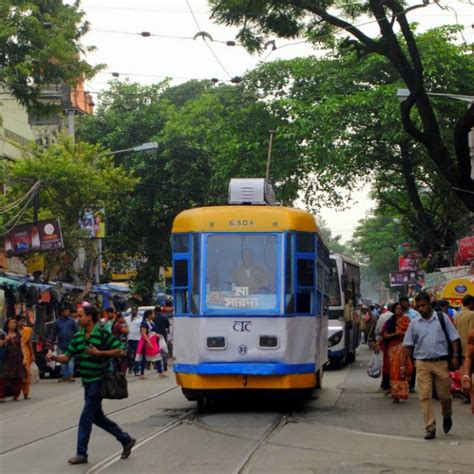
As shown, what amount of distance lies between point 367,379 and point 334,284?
4417 mm

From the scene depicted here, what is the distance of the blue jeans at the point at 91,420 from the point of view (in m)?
11.0

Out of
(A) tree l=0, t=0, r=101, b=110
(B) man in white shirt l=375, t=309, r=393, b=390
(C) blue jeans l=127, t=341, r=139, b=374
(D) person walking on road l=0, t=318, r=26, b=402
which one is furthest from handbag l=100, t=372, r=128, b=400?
(C) blue jeans l=127, t=341, r=139, b=374

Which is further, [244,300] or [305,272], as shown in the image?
[305,272]

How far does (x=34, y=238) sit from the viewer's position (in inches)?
1261

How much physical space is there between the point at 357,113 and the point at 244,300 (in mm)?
20567

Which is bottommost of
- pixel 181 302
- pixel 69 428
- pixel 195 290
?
pixel 69 428

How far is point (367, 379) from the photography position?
24828 millimetres

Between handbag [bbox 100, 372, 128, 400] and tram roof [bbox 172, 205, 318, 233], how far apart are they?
5.21 m

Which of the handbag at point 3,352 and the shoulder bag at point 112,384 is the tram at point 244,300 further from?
the handbag at point 3,352

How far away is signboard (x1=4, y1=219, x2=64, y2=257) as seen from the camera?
3164cm

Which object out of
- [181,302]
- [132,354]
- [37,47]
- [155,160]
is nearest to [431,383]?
[181,302]

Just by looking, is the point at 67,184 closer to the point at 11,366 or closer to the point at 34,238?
the point at 34,238

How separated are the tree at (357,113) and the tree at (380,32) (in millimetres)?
14810

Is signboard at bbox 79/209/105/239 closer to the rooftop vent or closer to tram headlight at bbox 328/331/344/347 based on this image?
tram headlight at bbox 328/331/344/347
